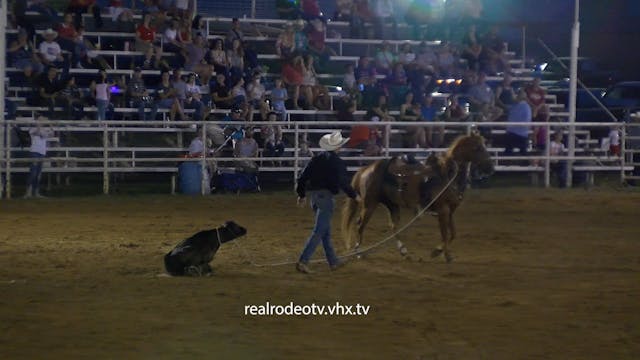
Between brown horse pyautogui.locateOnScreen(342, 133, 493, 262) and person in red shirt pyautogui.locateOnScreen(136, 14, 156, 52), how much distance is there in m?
12.5

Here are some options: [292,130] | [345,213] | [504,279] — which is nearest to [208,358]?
[504,279]

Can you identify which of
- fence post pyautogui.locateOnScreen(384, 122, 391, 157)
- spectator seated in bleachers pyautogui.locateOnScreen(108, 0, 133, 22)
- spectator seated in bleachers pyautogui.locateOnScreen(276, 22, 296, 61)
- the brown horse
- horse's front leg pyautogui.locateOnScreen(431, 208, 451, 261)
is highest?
spectator seated in bleachers pyautogui.locateOnScreen(108, 0, 133, 22)

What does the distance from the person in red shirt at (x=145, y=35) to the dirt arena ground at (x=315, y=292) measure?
7.49 metres

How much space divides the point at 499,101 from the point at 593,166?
2.79 meters

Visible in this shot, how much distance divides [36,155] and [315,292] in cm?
1143

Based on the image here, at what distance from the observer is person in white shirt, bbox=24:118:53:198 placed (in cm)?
2027

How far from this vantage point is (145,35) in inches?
959

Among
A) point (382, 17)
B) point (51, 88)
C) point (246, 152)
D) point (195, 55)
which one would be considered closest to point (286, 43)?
point (195, 55)

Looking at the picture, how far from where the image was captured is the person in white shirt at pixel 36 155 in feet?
66.5

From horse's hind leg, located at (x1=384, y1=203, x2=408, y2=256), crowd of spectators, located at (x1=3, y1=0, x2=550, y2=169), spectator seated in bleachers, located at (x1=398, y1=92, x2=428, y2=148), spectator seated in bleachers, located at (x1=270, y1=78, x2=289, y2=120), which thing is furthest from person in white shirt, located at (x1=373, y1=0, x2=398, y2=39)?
horse's hind leg, located at (x1=384, y1=203, x2=408, y2=256)

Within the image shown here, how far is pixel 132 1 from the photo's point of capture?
26672 millimetres

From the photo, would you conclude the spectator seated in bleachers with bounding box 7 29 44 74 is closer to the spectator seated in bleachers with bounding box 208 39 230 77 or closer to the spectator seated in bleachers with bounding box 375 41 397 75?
the spectator seated in bleachers with bounding box 208 39 230 77

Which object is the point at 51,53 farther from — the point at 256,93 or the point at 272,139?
the point at 272,139

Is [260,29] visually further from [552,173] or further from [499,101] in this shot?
[552,173]
